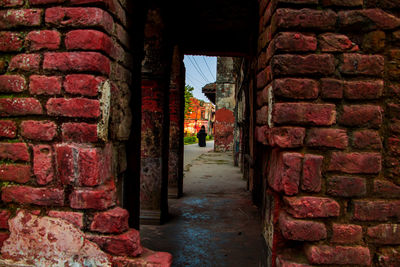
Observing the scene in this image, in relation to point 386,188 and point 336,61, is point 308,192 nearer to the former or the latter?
point 386,188

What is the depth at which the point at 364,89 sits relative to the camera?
1424 millimetres

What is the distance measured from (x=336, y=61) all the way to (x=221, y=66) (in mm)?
13289

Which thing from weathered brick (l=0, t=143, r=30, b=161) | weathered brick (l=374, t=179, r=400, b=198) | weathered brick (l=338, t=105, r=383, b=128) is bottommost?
weathered brick (l=374, t=179, r=400, b=198)

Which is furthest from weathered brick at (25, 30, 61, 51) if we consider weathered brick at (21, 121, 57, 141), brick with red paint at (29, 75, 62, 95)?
Answer: weathered brick at (21, 121, 57, 141)

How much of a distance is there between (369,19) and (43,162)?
1.99 m

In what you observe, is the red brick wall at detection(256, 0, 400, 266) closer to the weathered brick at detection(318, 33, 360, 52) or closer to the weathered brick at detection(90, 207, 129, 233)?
the weathered brick at detection(318, 33, 360, 52)

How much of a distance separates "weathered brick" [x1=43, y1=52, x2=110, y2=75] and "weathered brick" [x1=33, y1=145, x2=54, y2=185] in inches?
18.2

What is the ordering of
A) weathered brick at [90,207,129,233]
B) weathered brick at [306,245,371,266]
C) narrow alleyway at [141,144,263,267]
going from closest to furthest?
weathered brick at [306,245,371,266], weathered brick at [90,207,129,233], narrow alleyway at [141,144,263,267]

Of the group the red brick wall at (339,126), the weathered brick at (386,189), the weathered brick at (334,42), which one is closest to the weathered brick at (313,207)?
the red brick wall at (339,126)

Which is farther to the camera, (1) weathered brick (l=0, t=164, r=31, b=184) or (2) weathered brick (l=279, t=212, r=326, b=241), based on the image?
(1) weathered brick (l=0, t=164, r=31, b=184)

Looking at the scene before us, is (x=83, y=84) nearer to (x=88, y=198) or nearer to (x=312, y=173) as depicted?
(x=88, y=198)

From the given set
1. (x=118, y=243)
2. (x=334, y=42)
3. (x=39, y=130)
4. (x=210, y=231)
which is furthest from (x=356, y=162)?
(x=210, y=231)

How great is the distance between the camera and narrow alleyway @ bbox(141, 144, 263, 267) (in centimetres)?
288

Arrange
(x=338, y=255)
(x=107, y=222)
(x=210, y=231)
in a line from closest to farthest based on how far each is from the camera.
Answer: (x=338, y=255) → (x=107, y=222) → (x=210, y=231)
